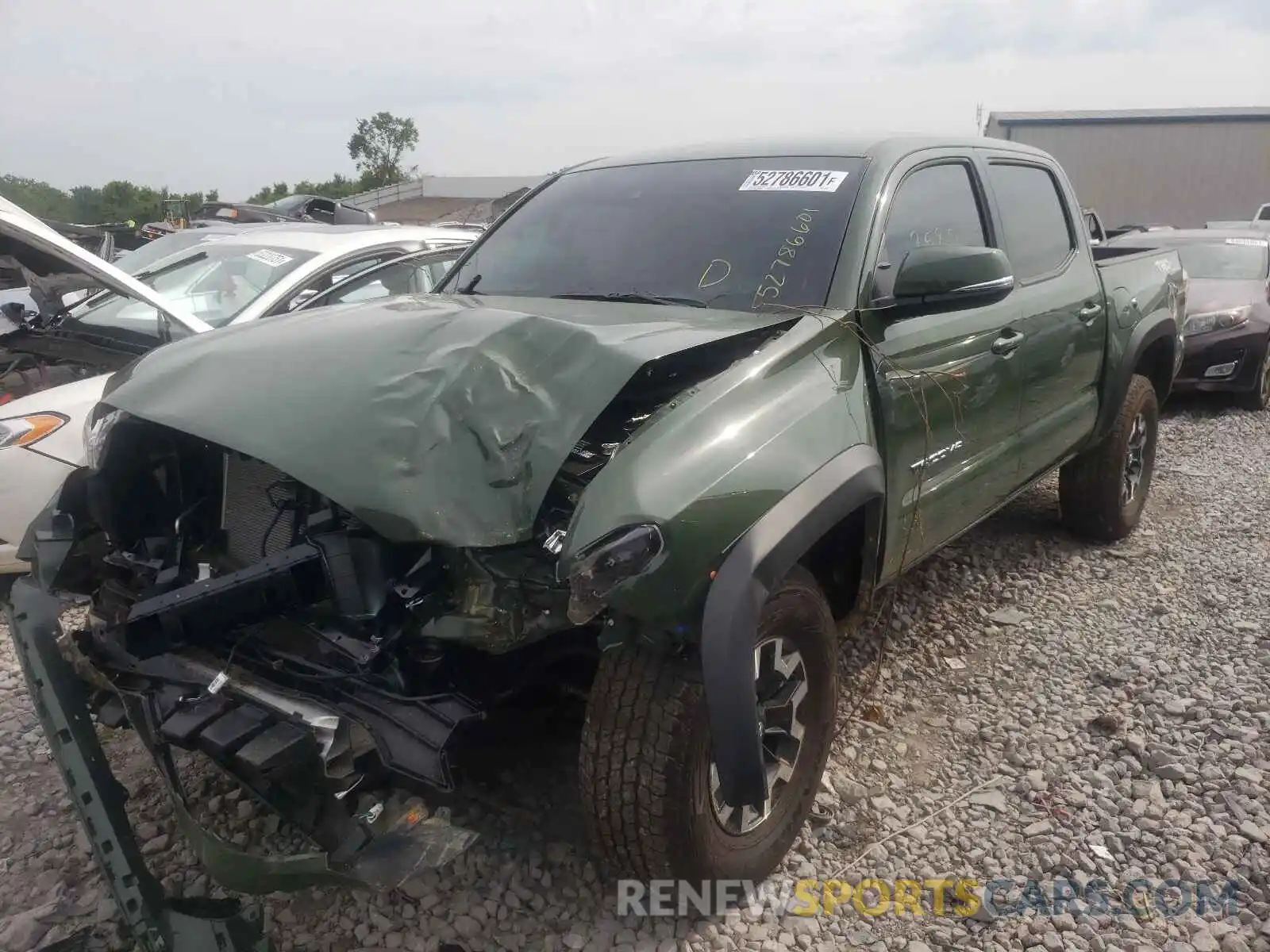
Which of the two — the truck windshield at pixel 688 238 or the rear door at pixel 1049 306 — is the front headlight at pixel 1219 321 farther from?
the truck windshield at pixel 688 238

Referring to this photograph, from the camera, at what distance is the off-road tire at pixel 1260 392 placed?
7.84 m

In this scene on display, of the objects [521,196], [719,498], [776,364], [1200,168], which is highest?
[521,196]

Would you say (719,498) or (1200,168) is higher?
(719,498)

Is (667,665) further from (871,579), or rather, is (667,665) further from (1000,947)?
(1000,947)

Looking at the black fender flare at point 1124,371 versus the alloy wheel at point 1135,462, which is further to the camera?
the alloy wheel at point 1135,462

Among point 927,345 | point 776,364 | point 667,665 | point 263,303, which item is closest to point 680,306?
point 776,364

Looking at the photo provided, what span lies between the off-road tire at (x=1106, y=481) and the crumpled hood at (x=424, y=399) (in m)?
2.62

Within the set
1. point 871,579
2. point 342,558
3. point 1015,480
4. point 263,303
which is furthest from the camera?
point 263,303

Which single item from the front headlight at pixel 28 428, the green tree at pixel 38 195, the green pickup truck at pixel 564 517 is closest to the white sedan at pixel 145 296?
the front headlight at pixel 28 428

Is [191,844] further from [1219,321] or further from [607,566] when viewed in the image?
[1219,321]

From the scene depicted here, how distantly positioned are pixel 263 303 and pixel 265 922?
10.0 feet

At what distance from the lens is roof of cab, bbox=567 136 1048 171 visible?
121 inches

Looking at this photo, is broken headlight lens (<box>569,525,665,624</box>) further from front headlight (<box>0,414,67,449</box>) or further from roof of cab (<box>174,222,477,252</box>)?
roof of cab (<box>174,222,477,252</box>)

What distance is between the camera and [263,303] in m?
4.52
